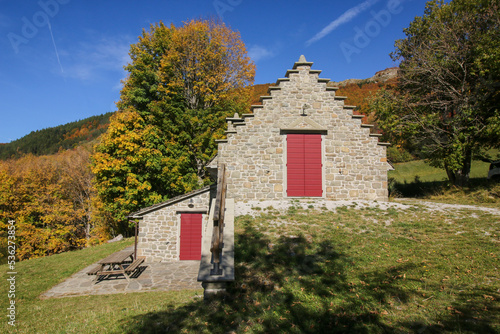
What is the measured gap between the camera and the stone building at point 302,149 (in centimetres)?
1195

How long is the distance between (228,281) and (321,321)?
1937 mm

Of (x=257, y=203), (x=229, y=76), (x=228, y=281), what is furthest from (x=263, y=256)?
(x=229, y=76)

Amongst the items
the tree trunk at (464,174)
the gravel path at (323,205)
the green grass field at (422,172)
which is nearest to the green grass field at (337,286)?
the gravel path at (323,205)

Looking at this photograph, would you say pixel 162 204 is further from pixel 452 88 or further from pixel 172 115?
pixel 452 88

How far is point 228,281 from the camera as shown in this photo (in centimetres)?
514

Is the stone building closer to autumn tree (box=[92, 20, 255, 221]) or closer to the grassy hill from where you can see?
autumn tree (box=[92, 20, 255, 221])

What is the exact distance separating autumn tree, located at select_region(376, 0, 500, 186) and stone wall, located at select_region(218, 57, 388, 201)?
5.84 m

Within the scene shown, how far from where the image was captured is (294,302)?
16.1 ft

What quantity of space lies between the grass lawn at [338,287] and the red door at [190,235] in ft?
19.4

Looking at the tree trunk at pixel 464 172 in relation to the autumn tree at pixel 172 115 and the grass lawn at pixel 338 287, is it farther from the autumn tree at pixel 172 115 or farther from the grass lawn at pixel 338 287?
the autumn tree at pixel 172 115

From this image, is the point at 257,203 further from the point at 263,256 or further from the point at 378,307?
the point at 378,307

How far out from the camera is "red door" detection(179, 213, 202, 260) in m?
15.0

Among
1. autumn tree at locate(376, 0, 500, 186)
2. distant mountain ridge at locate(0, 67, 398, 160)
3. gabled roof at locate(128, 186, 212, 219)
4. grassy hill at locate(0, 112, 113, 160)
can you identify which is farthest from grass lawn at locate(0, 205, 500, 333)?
grassy hill at locate(0, 112, 113, 160)

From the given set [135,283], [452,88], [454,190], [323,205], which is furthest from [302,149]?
[454,190]
